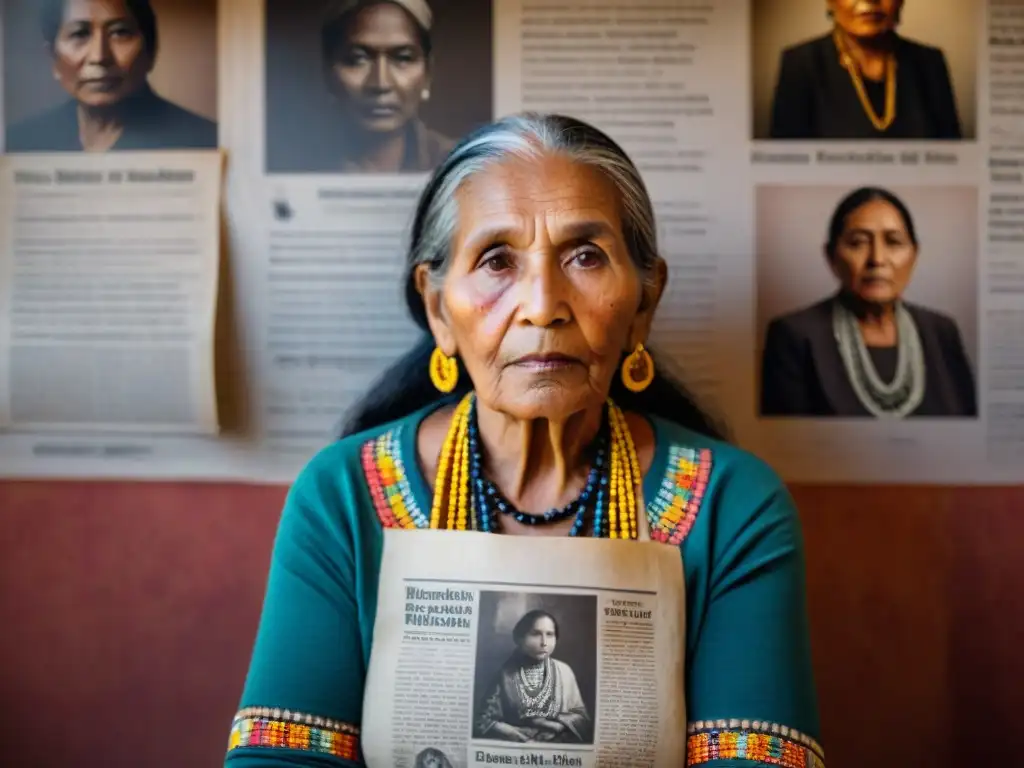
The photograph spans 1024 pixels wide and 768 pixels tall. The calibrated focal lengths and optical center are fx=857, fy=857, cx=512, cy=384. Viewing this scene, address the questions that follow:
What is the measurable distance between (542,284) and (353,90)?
2.25ft

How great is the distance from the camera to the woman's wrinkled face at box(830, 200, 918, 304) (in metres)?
1.51

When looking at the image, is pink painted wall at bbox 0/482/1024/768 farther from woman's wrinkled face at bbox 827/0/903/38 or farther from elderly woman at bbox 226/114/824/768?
woman's wrinkled face at bbox 827/0/903/38

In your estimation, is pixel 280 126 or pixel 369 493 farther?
pixel 280 126

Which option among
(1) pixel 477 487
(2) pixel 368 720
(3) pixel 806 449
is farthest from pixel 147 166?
(3) pixel 806 449

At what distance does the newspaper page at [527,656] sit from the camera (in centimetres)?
106

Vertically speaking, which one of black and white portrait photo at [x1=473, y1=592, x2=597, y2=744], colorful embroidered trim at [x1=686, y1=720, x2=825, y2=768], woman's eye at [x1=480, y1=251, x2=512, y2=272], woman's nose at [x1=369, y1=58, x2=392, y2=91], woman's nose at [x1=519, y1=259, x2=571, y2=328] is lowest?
colorful embroidered trim at [x1=686, y1=720, x2=825, y2=768]

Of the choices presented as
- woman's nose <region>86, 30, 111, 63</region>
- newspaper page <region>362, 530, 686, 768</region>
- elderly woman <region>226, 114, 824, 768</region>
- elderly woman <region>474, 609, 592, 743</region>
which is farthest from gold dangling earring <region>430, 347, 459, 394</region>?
woman's nose <region>86, 30, 111, 63</region>

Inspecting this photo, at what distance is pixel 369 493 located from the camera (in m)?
1.18

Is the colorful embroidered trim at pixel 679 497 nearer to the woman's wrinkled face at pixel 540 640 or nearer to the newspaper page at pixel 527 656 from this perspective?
the newspaper page at pixel 527 656

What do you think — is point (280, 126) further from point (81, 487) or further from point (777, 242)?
point (777, 242)

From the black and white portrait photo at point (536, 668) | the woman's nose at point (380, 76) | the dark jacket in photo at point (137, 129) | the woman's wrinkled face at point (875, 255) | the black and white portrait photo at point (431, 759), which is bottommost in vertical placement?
the black and white portrait photo at point (431, 759)

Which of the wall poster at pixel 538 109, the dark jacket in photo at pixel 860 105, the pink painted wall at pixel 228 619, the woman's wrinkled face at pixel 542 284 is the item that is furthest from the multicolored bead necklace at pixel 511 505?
the dark jacket in photo at pixel 860 105

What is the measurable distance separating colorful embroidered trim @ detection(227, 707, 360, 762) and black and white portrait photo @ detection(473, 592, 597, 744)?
18cm

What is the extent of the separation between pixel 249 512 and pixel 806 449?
100 centimetres
